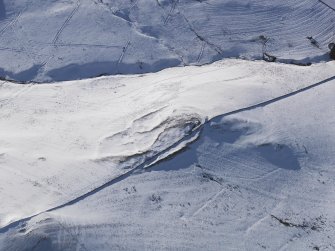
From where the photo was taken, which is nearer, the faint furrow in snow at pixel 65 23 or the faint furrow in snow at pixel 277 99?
the faint furrow in snow at pixel 277 99

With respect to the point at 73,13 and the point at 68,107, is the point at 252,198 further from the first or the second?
the point at 73,13

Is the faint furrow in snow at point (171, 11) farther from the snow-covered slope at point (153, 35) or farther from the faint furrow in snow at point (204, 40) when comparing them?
the faint furrow in snow at point (204, 40)

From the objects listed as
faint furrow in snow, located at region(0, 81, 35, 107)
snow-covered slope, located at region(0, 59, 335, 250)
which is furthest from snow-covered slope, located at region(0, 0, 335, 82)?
snow-covered slope, located at region(0, 59, 335, 250)

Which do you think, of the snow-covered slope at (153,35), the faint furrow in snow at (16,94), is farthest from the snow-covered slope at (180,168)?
the snow-covered slope at (153,35)

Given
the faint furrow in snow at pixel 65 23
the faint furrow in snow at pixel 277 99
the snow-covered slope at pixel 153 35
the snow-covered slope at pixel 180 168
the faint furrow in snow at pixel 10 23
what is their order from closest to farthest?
the snow-covered slope at pixel 180 168 → the faint furrow in snow at pixel 277 99 → the snow-covered slope at pixel 153 35 → the faint furrow in snow at pixel 65 23 → the faint furrow in snow at pixel 10 23

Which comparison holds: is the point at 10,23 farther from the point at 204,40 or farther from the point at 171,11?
the point at 204,40

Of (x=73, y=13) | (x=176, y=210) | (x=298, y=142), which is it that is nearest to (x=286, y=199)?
(x=298, y=142)

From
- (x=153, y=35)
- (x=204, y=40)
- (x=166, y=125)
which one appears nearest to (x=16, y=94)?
(x=153, y=35)
